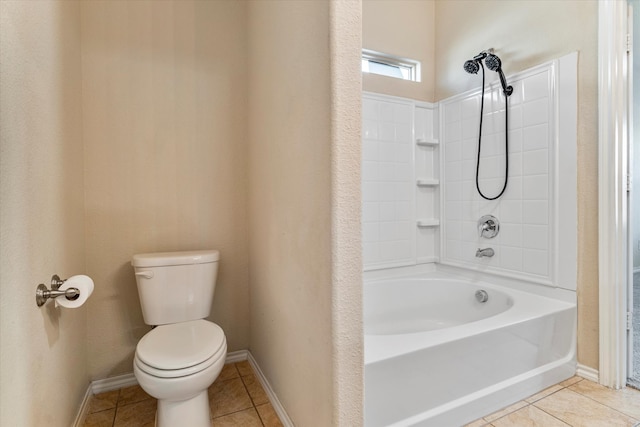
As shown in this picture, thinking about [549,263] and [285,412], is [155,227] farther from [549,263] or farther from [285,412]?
[549,263]

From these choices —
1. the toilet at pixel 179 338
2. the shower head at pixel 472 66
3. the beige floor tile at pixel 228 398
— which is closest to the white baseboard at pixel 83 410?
the toilet at pixel 179 338

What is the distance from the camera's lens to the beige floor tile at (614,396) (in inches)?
63.9

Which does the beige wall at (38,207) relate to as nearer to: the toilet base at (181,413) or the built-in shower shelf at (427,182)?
the toilet base at (181,413)

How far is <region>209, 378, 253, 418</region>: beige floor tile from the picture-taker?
167 centimetres

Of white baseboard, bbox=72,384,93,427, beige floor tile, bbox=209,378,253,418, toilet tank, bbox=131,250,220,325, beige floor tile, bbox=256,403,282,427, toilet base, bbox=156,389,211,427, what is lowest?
beige floor tile, bbox=256,403,282,427

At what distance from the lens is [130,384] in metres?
1.90

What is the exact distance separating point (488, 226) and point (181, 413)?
2169 mm

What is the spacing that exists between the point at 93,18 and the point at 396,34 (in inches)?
81.7

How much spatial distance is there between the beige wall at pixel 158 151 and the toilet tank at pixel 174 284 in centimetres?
23

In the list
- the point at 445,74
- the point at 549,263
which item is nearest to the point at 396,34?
the point at 445,74

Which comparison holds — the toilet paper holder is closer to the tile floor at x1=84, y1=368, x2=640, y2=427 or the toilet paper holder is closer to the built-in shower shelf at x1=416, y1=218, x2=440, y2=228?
the tile floor at x1=84, y1=368, x2=640, y2=427

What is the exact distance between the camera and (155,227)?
1947 millimetres

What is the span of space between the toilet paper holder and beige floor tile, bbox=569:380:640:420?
7.92ft

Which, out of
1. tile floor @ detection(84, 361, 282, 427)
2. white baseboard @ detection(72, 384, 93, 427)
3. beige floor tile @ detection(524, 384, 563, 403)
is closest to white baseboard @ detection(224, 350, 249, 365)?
tile floor @ detection(84, 361, 282, 427)
